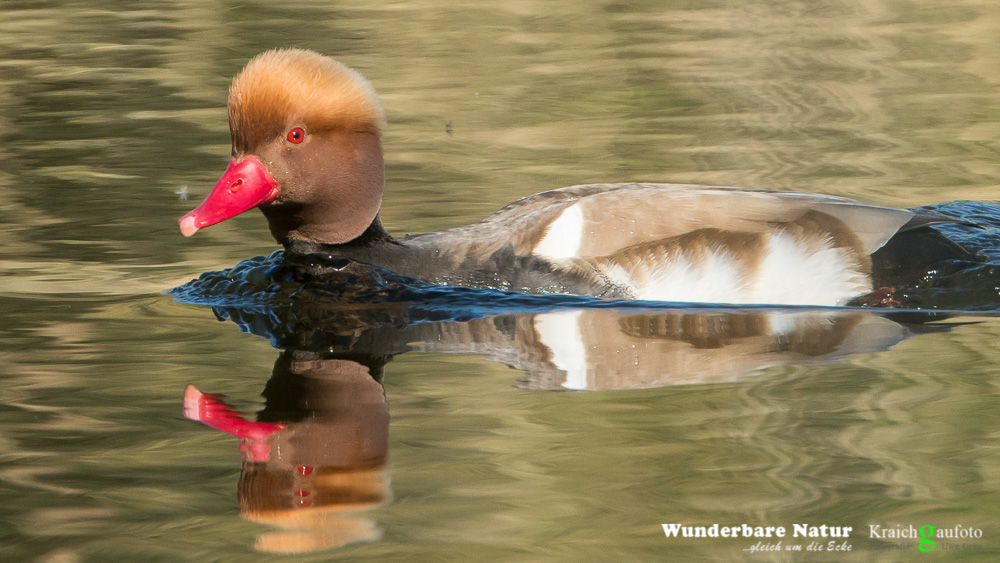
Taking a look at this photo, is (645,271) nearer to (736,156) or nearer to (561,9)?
(736,156)

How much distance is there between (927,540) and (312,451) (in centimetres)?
198

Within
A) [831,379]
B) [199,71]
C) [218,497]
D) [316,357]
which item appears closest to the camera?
[218,497]

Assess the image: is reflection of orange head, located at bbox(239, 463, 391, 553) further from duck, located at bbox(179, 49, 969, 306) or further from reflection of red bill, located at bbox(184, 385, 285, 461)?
duck, located at bbox(179, 49, 969, 306)

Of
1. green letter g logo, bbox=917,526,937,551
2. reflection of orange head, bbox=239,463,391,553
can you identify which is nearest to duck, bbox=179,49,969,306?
reflection of orange head, bbox=239,463,391,553

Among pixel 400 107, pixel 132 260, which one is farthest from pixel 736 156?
pixel 132 260

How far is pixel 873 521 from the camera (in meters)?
3.81

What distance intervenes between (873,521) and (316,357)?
2.62 metres

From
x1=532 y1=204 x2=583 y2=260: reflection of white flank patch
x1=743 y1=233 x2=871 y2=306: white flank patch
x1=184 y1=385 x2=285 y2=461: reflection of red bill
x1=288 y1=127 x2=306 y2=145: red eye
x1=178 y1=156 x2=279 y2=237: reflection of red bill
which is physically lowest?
x1=184 y1=385 x2=285 y2=461: reflection of red bill

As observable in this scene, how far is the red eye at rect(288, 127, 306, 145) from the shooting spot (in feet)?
20.7

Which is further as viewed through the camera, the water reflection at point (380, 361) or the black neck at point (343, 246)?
the black neck at point (343, 246)

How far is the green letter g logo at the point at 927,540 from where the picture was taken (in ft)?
12.0

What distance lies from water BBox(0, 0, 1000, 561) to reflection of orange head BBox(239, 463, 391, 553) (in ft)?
0.04

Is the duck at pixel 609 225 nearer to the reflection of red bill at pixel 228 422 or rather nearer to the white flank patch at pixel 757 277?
the white flank patch at pixel 757 277

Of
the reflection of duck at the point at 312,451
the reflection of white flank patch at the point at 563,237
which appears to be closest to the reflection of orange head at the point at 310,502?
the reflection of duck at the point at 312,451
